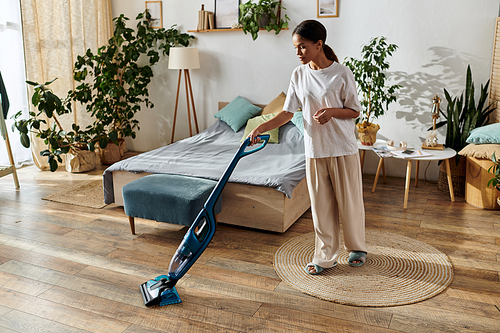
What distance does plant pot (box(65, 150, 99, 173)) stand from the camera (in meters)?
4.67

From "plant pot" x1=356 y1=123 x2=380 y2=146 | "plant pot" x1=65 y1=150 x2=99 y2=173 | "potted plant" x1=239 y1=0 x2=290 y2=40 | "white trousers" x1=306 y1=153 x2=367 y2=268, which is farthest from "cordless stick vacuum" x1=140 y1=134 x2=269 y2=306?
"plant pot" x1=65 y1=150 x2=99 y2=173

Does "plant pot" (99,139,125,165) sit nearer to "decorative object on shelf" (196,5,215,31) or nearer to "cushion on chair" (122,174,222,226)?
"decorative object on shelf" (196,5,215,31)

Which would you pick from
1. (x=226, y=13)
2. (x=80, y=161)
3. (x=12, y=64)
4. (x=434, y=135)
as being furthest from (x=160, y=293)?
(x=12, y=64)

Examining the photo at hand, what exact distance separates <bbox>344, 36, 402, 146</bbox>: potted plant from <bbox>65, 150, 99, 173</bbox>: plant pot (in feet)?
9.64

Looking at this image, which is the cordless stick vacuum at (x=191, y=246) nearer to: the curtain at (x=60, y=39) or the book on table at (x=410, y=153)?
the book on table at (x=410, y=153)

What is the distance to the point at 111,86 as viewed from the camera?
4855 mm

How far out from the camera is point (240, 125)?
4.62 meters

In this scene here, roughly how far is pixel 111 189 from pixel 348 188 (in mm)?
2037

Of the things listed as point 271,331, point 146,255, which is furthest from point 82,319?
point 271,331

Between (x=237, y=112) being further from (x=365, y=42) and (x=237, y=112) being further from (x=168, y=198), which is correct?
(x=168, y=198)

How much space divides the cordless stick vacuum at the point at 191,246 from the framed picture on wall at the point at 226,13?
306cm

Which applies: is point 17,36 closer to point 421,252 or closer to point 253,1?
point 253,1

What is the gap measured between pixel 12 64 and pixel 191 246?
3.74 meters

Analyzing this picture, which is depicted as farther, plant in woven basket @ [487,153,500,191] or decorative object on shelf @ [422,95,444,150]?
decorative object on shelf @ [422,95,444,150]
